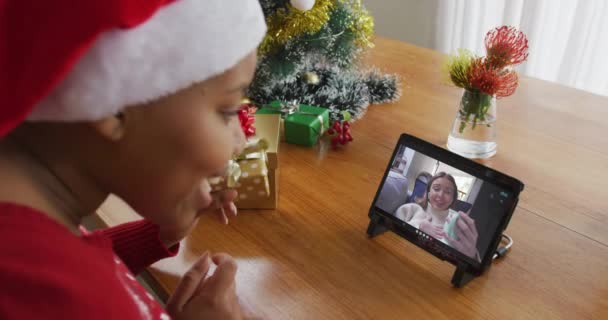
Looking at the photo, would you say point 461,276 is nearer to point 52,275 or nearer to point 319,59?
point 52,275

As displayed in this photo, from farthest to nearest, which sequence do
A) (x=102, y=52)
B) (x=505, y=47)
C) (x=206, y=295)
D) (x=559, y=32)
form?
1. (x=559, y=32)
2. (x=505, y=47)
3. (x=206, y=295)
4. (x=102, y=52)

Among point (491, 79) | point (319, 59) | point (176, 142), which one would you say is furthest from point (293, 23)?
point (176, 142)

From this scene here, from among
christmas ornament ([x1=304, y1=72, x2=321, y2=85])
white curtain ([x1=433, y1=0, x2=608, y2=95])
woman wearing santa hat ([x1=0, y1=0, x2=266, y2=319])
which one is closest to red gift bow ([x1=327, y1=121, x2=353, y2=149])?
christmas ornament ([x1=304, y1=72, x2=321, y2=85])

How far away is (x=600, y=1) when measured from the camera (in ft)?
5.75

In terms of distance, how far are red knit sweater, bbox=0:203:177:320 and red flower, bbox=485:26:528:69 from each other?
69 cm

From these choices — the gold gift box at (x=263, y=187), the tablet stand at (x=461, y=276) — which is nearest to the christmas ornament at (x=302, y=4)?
the gold gift box at (x=263, y=187)

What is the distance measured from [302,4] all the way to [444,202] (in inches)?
18.4

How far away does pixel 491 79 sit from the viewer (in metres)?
0.89

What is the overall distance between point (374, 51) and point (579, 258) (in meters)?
0.89

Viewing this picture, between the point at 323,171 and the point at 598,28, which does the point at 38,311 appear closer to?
the point at 323,171

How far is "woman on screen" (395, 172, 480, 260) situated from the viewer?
27.5 inches

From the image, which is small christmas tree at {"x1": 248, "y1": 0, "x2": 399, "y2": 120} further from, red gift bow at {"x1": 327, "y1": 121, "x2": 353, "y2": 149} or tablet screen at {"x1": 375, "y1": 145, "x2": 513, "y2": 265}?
tablet screen at {"x1": 375, "y1": 145, "x2": 513, "y2": 265}

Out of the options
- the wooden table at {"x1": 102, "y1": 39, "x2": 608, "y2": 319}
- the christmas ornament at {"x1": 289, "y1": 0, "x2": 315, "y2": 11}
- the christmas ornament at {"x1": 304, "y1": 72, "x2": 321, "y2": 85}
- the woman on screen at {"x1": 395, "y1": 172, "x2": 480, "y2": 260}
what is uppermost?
the christmas ornament at {"x1": 289, "y1": 0, "x2": 315, "y2": 11}

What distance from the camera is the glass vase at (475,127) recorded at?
94cm
